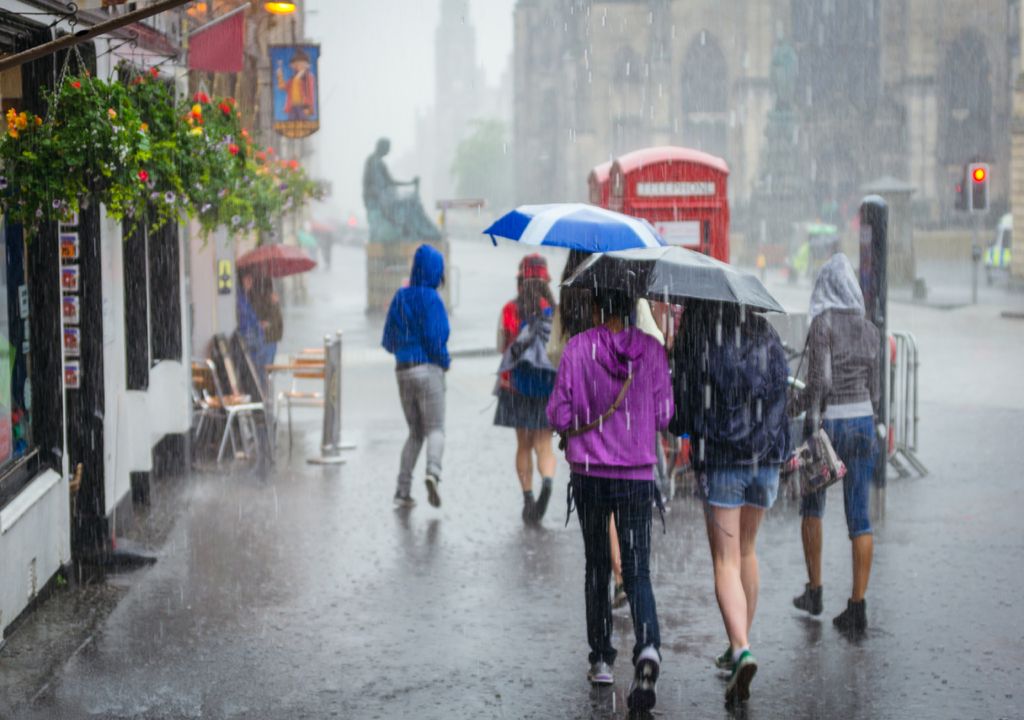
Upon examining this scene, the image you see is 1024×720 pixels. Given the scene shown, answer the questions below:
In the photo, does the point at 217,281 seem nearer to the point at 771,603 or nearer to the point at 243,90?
the point at 243,90

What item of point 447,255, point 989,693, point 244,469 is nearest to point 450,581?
point 989,693

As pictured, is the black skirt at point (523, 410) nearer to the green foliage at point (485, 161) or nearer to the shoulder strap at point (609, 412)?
the shoulder strap at point (609, 412)

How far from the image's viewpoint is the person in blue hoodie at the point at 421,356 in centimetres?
1077

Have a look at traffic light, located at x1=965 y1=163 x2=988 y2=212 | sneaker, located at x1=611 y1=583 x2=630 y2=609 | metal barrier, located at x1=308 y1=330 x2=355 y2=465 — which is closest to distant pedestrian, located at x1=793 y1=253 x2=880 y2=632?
sneaker, located at x1=611 y1=583 x2=630 y2=609

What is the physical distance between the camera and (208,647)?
7426 millimetres

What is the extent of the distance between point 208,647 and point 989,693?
3591 mm

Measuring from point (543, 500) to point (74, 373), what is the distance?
3185 millimetres

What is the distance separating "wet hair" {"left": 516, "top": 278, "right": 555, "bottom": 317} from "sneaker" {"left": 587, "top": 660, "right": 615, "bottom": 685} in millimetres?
3754

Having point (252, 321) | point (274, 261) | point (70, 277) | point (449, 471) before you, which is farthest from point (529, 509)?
point (252, 321)

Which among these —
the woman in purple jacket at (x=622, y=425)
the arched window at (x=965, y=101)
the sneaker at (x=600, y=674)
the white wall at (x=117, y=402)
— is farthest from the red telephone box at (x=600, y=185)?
the arched window at (x=965, y=101)

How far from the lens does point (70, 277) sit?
929 centimetres

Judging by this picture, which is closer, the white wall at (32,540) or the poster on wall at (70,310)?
the white wall at (32,540)

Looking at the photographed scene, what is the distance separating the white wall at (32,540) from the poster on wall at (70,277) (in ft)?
4.17

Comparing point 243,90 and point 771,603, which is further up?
point 243,90
